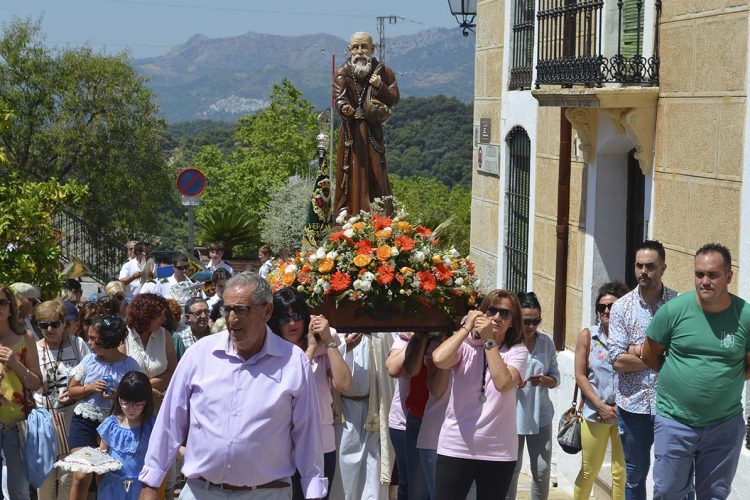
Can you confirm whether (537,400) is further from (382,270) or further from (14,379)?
(14,379)

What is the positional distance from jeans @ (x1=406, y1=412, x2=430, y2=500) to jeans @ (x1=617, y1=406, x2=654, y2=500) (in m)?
1.27

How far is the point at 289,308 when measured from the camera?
7.74m

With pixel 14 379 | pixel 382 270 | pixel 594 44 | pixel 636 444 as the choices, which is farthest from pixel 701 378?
pixel 594 44

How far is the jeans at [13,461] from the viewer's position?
877 centimetres

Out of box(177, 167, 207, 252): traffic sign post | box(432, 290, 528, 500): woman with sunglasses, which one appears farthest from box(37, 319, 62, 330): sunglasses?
box(177, 167, 207, 252): traffic sign post

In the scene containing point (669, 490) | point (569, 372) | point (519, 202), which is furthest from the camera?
point (519, 202)

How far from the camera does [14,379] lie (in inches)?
344

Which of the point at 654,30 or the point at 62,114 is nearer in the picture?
the point at 654,30

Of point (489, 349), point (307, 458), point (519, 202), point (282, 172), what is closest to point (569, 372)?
point (519, 202)

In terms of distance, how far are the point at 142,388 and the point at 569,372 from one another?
516 centimetres

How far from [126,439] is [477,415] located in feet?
7.33

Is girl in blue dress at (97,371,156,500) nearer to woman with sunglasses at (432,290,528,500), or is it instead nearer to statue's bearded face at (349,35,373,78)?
woman with sunglasses at (432,290,528,500)

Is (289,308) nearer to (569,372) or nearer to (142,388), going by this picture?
(142,388)

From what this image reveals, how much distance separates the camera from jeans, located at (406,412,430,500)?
8.52 meters
